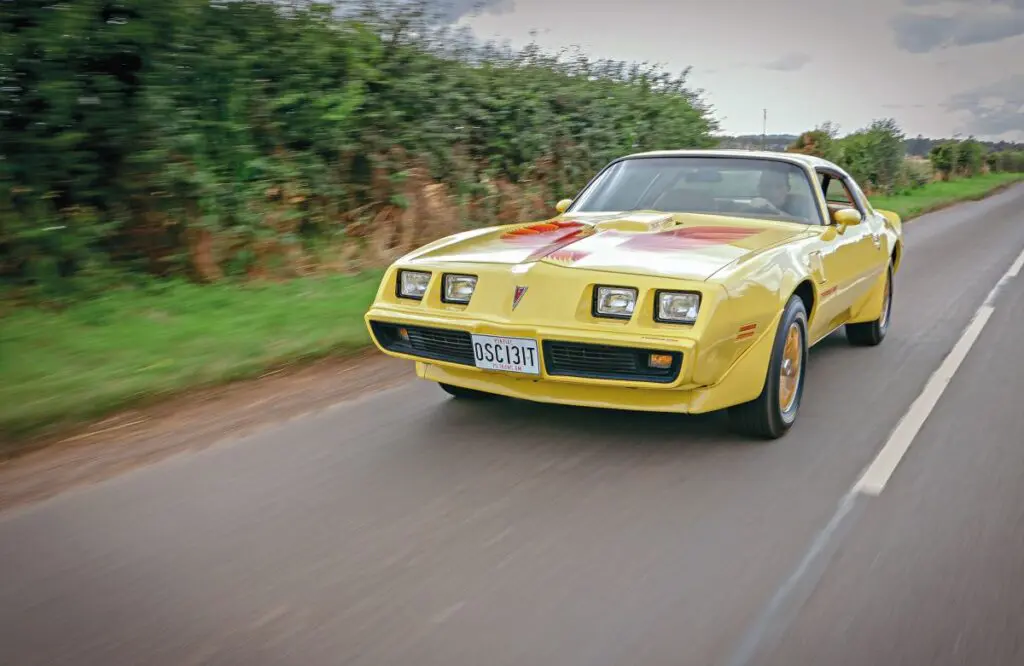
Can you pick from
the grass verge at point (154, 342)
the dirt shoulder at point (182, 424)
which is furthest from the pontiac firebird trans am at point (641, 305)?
the grass verge at point (154, 342)

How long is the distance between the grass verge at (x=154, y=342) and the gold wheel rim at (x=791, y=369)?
3145mm

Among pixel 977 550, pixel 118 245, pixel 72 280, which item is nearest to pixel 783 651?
pixel 977 550

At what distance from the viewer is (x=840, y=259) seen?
555cm

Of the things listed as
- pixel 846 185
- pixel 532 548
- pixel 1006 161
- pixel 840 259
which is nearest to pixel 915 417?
pixel 840 259

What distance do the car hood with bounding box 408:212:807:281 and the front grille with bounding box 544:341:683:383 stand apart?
1.19 feet

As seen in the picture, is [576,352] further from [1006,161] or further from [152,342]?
[1006,161]

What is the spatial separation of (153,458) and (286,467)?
650mm

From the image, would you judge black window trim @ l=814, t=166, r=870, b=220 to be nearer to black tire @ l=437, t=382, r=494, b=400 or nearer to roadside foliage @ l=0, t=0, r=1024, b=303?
black tire @ l=437, t=382, r=494, b=400

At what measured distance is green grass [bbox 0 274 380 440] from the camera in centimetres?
494

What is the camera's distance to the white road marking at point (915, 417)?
4059 mm

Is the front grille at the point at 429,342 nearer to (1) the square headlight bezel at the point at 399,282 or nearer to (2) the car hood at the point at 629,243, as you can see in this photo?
(1) the square headlight bezel at the point at 399,282

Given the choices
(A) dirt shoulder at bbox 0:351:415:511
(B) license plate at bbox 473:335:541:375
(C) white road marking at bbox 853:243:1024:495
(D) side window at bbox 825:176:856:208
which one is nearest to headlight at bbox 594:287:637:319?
(B) license plate at bbox 473:335:541:375

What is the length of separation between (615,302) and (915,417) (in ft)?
6.73

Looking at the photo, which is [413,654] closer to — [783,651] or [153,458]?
[783,651]
